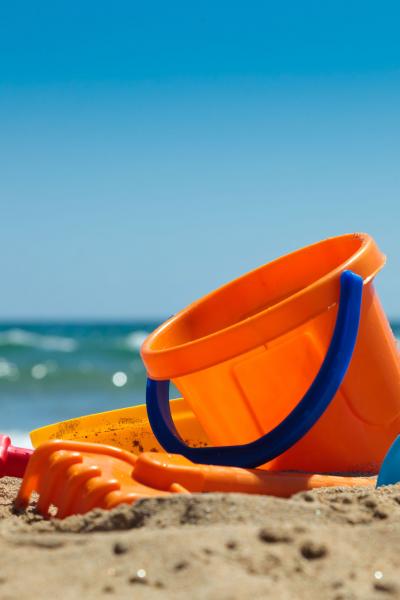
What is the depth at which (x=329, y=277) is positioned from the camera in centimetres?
217

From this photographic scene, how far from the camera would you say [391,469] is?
2107 millimetres

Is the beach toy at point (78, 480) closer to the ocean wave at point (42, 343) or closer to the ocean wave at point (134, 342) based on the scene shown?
the ocean wave at point (134, 342)

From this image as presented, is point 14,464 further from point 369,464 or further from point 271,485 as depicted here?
point 369,464

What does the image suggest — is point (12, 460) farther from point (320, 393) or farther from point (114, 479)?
point (320, 393)

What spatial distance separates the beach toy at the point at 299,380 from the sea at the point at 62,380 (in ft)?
9.31

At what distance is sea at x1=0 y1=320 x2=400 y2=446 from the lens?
802 centimetres

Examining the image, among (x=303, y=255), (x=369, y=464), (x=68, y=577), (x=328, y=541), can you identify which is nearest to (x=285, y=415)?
(x=369, y=464)

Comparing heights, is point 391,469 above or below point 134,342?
above

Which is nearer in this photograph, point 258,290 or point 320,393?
point 320,393

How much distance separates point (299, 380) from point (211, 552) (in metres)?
1.09

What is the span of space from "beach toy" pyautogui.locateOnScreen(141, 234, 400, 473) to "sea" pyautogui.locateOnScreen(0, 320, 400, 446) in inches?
112

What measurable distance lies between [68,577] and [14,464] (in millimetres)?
1143

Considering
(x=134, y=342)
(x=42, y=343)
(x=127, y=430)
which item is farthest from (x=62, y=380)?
(x=127, y=430)

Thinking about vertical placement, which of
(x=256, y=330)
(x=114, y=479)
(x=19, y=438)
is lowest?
(x=19, y=438)
